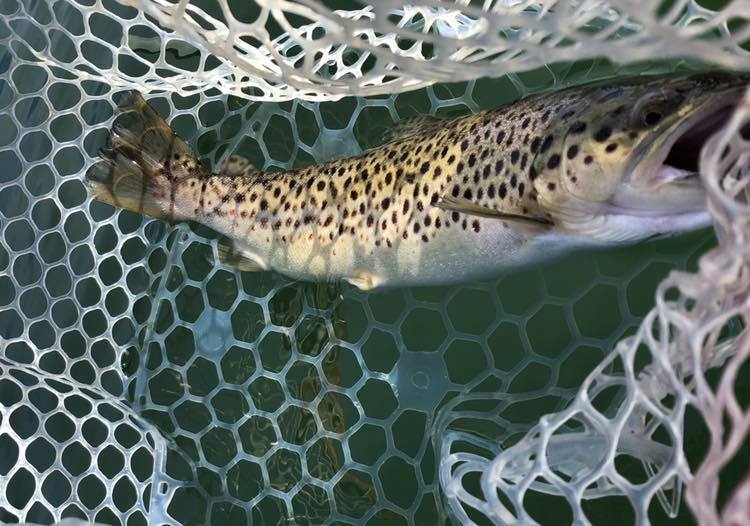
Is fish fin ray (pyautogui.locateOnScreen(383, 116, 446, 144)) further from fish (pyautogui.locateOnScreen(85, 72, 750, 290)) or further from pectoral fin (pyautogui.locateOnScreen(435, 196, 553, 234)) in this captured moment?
pectoral fin (pyautogui.locateOnScreen(435, 196, 553, 234))

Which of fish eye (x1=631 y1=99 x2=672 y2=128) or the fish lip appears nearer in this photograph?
the fish lip

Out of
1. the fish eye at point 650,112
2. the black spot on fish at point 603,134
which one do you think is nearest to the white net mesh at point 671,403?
the fish eye at point 650,112

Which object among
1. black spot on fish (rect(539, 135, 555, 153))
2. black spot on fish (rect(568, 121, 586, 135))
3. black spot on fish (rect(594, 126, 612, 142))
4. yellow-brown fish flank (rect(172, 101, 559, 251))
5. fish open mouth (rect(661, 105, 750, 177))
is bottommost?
yellow-brown fish flank (rect(172, 101, 559, 251))

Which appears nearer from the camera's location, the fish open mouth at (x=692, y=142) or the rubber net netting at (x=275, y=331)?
the fish open mouth at (x=692, y=142)

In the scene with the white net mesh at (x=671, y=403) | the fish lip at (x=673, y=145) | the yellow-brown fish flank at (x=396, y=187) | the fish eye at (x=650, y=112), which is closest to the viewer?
the white net mesh at (x=671, y=403)

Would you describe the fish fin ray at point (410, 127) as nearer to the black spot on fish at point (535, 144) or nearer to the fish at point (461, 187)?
the fish at point (461, 187)

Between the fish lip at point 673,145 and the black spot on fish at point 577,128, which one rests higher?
the fish lip at point 673,145

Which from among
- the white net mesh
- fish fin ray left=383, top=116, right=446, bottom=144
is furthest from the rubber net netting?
fish fin ray left=383, top=116, right=446, bottom=144

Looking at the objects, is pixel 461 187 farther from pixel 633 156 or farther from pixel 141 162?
pixel 141 162
